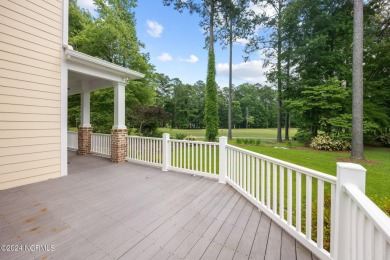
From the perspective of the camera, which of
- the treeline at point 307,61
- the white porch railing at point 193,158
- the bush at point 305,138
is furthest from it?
the bush at point 305,138

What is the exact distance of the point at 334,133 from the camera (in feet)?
35.9

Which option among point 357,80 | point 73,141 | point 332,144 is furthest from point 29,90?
point 332,144

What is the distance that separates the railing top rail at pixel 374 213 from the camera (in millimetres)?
833

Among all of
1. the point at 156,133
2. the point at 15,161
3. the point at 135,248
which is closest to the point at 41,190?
the point at 15,161

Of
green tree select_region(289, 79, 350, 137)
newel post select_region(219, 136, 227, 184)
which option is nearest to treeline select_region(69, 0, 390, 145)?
green tree select_region(289, 79, 350, 137)

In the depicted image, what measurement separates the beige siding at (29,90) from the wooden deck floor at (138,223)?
492 millimetres

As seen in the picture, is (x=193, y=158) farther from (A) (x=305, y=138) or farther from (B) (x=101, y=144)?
(A) (x=305, y=138)

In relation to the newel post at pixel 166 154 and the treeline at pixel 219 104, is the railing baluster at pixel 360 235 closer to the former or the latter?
the newel post at pixel 166 154

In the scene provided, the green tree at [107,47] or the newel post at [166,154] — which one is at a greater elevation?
the green tree at [107,47]

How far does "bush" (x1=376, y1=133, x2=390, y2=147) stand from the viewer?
39.5 ft

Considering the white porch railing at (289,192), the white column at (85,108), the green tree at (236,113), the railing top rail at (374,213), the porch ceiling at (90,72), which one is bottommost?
the white porch railing at (289,192)

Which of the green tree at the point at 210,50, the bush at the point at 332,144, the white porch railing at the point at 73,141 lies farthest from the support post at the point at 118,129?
the bush at the point at 332,144

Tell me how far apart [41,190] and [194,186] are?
9.54ft

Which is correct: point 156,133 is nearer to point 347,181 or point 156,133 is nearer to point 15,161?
point 15,161
